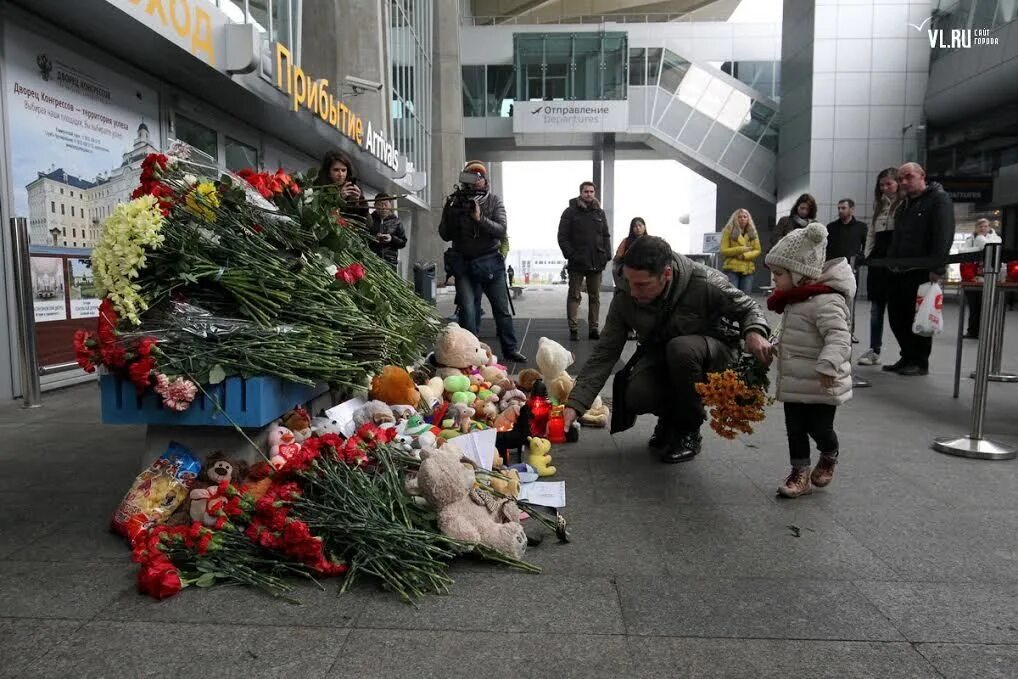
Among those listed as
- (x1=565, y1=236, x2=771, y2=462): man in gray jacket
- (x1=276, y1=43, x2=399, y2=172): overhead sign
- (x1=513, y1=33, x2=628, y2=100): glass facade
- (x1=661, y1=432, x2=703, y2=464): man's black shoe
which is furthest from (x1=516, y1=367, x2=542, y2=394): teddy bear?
(x1=513, y1=33, x2=628, y2=100): glass facade

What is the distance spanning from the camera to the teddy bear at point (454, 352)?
176 inches

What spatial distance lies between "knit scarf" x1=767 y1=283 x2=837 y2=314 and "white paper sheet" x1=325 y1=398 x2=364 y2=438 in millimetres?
1993

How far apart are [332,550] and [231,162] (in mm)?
8003

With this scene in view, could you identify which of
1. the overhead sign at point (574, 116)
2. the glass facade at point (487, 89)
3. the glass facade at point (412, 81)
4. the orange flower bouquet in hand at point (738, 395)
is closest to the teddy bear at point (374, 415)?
the orange flower bouquet in hand at point (738, 395)

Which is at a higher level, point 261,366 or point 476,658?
point 261,366

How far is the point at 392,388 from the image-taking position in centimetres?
355

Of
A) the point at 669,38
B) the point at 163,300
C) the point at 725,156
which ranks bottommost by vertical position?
the point at 163,300

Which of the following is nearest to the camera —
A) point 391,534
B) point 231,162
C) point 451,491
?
point 391,534

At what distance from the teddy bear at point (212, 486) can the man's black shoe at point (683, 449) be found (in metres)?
2.18

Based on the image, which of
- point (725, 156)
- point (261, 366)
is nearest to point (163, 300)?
point (261, 366)

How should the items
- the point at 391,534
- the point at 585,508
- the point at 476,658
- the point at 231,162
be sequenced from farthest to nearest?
the point at 231,162 < the point at 585,508 < the point at 391,534 < the point at 476,658

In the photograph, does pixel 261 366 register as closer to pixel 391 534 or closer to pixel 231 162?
pixel 391 534

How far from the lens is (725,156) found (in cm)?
2753

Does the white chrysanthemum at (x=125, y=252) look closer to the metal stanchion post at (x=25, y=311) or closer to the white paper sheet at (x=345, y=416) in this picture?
the white paper sheet at (x=345, y=416)
